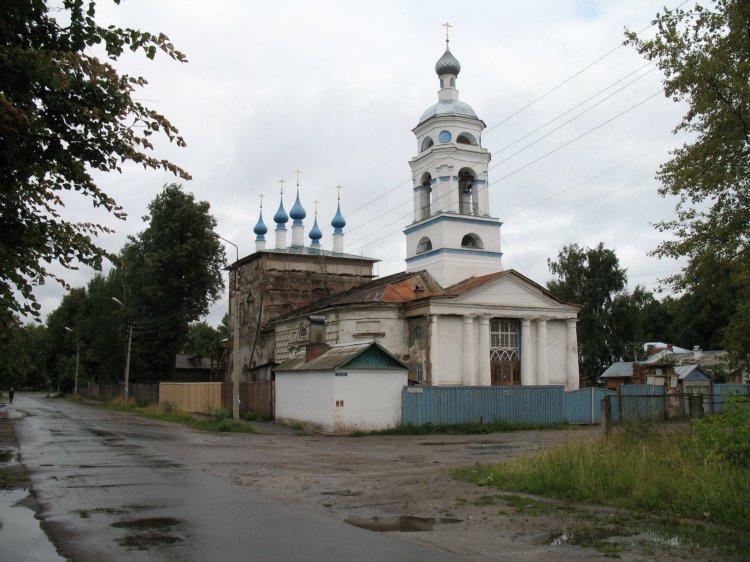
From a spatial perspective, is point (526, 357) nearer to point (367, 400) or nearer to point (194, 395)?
point (367, 400)

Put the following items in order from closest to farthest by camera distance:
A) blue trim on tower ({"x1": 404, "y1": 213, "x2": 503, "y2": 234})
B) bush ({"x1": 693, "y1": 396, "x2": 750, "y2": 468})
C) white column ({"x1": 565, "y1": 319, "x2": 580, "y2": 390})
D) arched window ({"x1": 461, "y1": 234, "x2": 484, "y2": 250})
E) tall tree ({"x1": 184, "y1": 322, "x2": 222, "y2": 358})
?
bush ({"x1": 693, "y1": 396, "x2": 750, "y2": 468}) → white column ({"x1": 565, "y1": 319, "x2": 580, "y2": 390}) → blue trim on tower ({"x1": 404, "y1": 213, "x2": 503, "y2": 234}) → arched window ({"x1": 461, "y1": 234, "x2": 484, "y2": 250}) → tall tree ({"x1": 184, "y1": 322, "x2": 222, "y2": 358})

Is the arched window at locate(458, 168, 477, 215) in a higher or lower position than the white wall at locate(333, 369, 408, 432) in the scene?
higher

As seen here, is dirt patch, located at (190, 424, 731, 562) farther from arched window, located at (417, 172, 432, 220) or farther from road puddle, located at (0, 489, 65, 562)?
arched window, located at (417, 172, 432, 220)

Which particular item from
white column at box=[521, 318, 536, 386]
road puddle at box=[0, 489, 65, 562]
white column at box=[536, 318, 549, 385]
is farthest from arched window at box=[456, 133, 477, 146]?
road puddle at box=[0, 489, 65, 562]

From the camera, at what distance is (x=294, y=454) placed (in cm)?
1738

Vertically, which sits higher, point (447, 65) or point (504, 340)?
point (447, 65)

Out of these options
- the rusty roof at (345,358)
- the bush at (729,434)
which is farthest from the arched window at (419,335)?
the bush at (729,434)

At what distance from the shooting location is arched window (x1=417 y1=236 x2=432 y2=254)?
1431 inches

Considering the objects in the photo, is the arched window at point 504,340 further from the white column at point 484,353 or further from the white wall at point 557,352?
the white wall at point 557,352

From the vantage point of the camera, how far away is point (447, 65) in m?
36.7

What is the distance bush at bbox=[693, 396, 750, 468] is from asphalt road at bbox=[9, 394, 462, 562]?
475 cm

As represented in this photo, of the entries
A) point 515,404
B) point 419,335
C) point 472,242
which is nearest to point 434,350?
point 419,335

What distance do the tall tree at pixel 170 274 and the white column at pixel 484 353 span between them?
2463 centimetres

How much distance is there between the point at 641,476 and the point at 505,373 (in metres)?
23.1
